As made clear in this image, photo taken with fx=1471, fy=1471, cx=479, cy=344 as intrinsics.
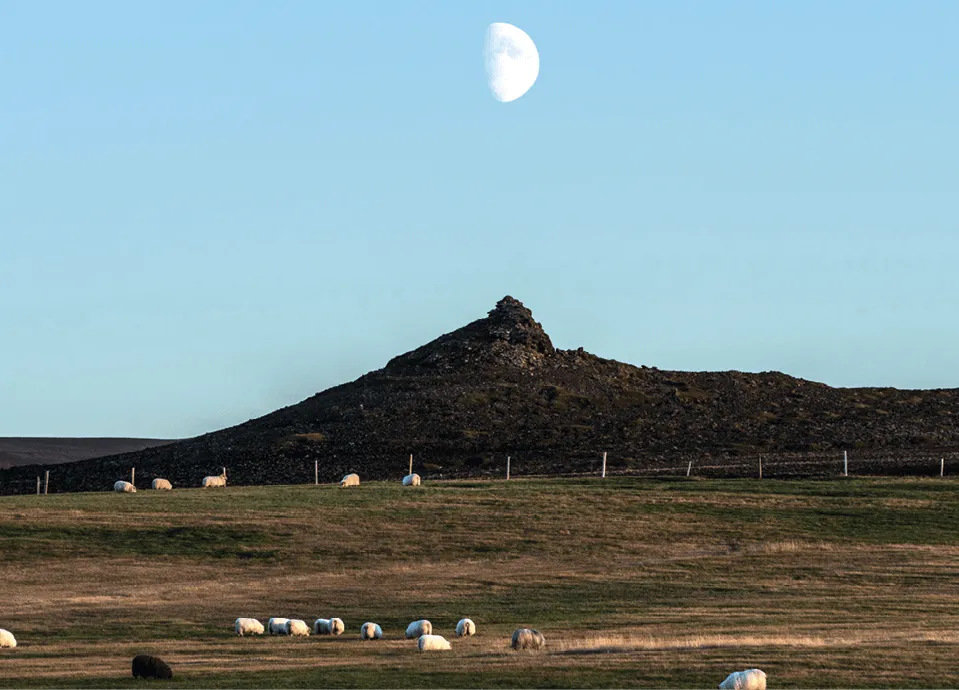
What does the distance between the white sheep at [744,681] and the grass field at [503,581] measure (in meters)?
1.60

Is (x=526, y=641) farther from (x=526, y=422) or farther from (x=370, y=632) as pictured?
(x=526, y=422)

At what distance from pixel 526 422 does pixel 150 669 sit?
106843mm

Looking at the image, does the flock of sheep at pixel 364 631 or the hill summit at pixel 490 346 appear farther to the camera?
the hill summit at pixel 490 346

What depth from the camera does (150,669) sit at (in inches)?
1297

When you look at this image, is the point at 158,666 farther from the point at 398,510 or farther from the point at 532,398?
the point at 532,398

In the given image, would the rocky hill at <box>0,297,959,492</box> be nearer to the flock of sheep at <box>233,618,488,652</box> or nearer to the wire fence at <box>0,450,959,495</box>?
the wire fence at <box>0,450,959,495</box>

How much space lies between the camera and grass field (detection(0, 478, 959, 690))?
112ft

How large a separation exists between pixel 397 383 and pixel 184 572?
310 ft

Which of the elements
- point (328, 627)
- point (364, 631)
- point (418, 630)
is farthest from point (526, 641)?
point (328, 627)

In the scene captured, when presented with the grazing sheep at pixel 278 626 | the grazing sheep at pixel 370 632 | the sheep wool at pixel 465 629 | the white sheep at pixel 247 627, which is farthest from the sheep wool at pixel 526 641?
the white sheep at pixel 247 627

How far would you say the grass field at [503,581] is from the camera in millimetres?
34156

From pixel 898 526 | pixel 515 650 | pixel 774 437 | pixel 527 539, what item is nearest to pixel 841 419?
pixel 774 437

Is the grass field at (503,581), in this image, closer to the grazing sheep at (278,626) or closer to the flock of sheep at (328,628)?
the flock of sheep at (328,628)

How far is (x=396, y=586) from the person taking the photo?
5741 cm
